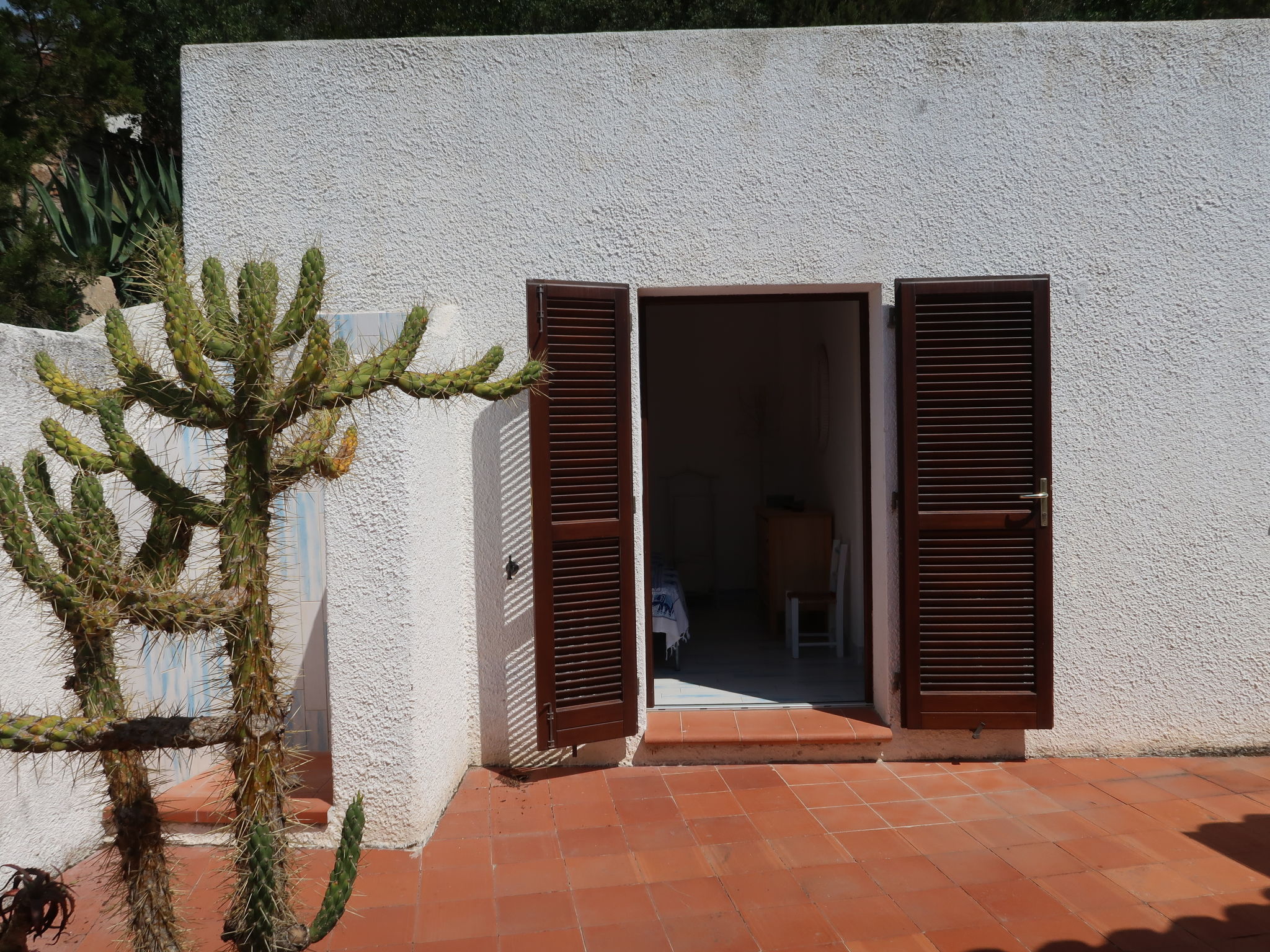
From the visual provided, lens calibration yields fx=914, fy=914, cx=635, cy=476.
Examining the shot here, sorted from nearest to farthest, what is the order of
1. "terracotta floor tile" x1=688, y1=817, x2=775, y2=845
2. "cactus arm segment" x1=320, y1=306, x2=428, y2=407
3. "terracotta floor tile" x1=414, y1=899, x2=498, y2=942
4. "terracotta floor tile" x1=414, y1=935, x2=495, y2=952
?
"cactus arm segment" x1=320, y1=306, x2=428, y2=407 < "terracotta floor tile" x1=414, y1=935, x2=495, y2=952 < "terracotta floor tile" x1=414, y1=899, x2=498, y2=942 < "terracotta floor tile" x1=688, y1=817, x2=775, y2=845

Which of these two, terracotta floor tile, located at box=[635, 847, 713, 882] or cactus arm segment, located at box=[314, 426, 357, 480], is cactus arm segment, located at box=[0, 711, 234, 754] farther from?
terracotta floor tile, located at box=[635, 847, 713, 882]

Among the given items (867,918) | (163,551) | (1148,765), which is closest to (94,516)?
(163,551)

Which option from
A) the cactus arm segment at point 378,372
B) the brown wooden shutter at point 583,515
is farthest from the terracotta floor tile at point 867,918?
the cactus arm segment at point 378,372

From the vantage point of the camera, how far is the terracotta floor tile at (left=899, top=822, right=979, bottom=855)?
4207mm

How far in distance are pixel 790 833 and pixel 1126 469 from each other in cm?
276

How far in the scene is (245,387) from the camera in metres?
2.21

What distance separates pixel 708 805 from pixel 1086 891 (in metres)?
1.77

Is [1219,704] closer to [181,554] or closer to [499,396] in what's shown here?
A: [499,396]

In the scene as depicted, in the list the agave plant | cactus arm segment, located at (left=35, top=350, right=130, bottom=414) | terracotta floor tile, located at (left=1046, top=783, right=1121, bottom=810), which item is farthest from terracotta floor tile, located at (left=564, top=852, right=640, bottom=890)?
the agave plant

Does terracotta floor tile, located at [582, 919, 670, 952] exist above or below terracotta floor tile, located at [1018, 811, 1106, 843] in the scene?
below

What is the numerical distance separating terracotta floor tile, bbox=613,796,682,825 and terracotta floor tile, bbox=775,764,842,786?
0.70 meters

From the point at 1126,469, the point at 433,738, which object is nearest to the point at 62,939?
the point at 433,738

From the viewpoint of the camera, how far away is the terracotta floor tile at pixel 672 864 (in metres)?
4.04

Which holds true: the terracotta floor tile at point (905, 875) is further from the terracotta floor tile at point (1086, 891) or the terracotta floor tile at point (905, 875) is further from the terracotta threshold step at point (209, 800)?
the terracotta threshold step at point (209, 800)
